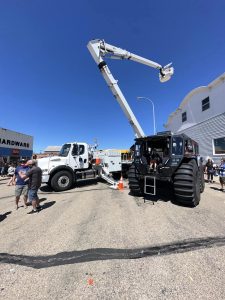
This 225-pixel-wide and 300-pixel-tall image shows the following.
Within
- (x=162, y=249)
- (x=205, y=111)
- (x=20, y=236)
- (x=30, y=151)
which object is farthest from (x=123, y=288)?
(x=30, y=151)

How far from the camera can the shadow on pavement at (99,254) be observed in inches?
119

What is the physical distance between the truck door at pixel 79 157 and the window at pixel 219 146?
452 inches

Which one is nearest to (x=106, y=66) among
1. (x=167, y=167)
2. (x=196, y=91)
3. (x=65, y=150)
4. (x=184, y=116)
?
(x=65, y=150)

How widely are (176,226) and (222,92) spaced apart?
48.1 ft

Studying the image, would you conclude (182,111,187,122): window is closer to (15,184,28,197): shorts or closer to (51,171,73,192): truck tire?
(51,171,73,192): truck tire

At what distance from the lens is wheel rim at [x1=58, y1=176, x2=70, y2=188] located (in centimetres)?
961

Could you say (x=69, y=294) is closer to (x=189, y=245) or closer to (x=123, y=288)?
(x=123, y=288)

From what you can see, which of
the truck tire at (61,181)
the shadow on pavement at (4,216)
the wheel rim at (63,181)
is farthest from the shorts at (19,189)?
the wheel rim at (63,181)

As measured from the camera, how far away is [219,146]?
14867mm

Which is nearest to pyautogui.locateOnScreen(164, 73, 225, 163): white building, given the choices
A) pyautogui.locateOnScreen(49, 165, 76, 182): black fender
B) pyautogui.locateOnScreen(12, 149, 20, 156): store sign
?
pyautogui.locateOnScreen(49, 165, 76, 182): black fender

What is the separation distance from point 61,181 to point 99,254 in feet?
22.7

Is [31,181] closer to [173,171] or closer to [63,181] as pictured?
[63,181]

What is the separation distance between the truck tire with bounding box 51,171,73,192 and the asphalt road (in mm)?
3802

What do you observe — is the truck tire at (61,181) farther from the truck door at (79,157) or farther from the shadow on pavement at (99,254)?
the shadow on pavement at (99,254)
